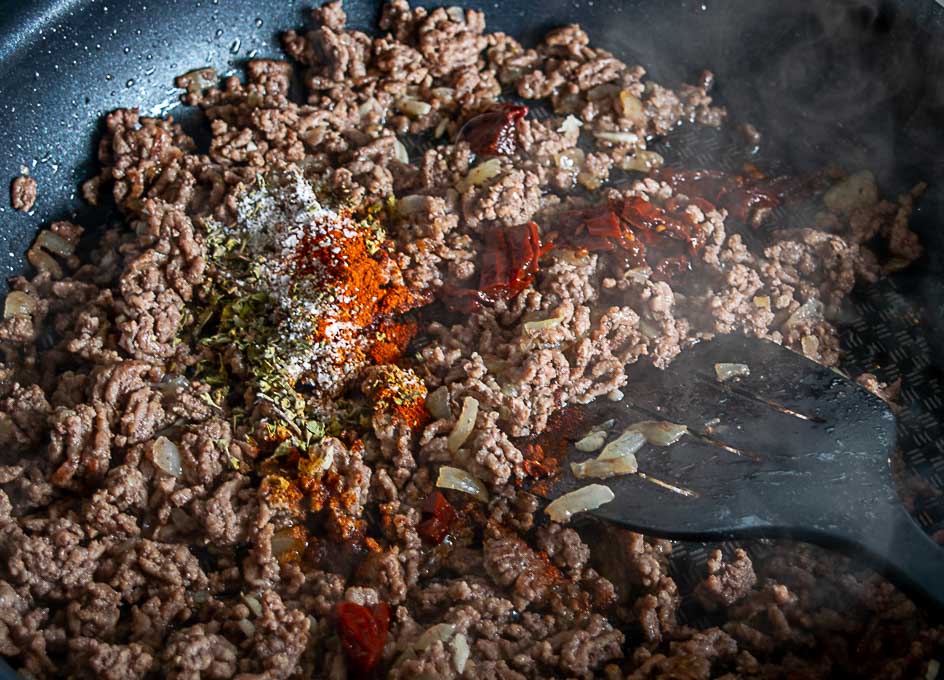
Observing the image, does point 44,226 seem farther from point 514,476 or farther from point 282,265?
point 514,476

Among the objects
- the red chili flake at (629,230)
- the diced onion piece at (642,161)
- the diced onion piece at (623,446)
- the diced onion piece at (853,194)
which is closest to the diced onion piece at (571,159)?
the diced onion piece at (642,161)

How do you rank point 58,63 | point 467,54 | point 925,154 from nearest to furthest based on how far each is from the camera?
point 58,63 → point 925,154 → point 467,54

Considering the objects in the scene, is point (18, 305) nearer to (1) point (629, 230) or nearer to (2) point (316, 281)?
(2) point (316, 281)

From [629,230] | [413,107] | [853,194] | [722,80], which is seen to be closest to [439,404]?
[629,230]

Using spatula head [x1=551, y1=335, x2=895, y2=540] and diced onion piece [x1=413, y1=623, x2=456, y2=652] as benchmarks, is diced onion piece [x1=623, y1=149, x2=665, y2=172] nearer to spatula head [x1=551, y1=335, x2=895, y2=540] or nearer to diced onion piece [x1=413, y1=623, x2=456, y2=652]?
spatula head [x1=551, y1=335, x2=895, y2=540]

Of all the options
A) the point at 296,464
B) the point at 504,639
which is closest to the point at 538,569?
the point at 504,639

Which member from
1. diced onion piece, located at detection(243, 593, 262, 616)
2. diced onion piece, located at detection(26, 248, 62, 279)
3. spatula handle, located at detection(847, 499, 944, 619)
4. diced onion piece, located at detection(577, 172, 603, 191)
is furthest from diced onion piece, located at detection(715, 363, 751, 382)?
diced onion piece, located at detection(26, 248, 62, 279)
